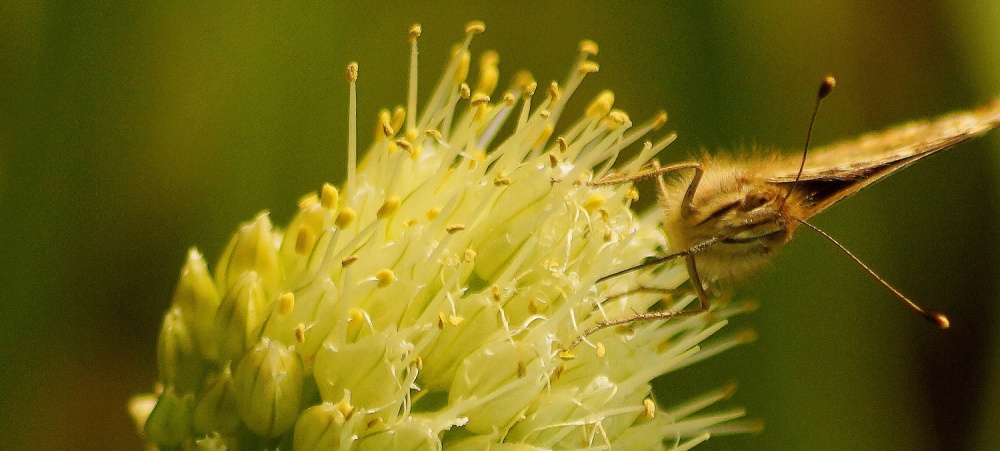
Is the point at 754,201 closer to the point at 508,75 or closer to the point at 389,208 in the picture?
the point at 389,208

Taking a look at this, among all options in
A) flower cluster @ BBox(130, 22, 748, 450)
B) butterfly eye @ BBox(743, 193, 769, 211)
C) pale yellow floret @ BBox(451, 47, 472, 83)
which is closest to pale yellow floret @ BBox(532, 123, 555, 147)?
flower cluster @ BBox(130, 22, 748, 450)

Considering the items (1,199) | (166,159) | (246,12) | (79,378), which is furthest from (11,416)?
(246,12)

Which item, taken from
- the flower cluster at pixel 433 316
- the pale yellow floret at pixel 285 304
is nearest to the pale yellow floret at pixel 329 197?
the flower cluster at pixel 433 316

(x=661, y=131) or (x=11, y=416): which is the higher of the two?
(x=661, y=131)

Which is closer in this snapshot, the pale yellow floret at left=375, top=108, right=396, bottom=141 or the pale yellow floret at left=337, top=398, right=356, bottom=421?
the pale yellow floret at left=337, top=398, right=356, bottom=421

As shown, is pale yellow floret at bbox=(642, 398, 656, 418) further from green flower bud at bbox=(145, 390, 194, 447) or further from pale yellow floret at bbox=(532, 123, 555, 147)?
green flower bud at bbox=(145, 390, 194, 447)

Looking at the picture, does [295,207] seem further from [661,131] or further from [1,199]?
[661,131]

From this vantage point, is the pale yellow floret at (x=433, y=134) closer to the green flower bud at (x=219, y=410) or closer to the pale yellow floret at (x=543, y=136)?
the pale yellow floret at (x=543, y=136)
